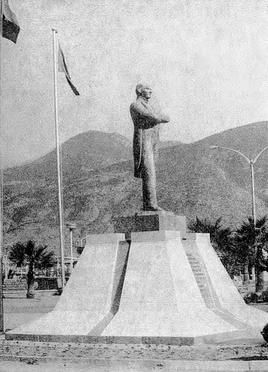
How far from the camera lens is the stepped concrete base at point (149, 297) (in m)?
13.0

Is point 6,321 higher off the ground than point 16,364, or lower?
lower

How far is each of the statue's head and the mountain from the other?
98635 mm

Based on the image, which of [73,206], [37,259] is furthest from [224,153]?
[37,259]

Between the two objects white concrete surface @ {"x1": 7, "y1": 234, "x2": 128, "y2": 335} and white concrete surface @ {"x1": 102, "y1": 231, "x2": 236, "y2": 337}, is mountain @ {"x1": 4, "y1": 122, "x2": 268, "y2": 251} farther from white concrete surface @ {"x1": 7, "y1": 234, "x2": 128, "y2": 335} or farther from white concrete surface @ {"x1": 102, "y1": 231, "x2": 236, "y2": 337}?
white concrete surface @ {"x1": 102, "y1": 231, "x2": 236, "y2": 337}

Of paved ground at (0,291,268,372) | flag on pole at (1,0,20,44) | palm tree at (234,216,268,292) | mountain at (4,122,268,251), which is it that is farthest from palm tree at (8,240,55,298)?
mountain at (4,122,268,251)

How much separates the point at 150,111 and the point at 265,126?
168 meters

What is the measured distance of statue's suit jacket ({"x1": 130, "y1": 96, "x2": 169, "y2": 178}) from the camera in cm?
1500

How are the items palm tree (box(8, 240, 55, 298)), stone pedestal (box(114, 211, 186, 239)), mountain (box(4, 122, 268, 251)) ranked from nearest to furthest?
1. stone pedestal (box(114, 211, 186, 239))
2. palm tree (box(8, 240, 55, 298))
3. mountain (box(4, 122, 268, 251))

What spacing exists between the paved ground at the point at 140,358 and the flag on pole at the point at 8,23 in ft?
24.4

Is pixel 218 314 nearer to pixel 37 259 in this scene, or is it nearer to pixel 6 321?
pixel 6 321

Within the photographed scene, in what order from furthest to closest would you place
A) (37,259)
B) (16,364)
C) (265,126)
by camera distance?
(265,126), (37,259), (16,364)

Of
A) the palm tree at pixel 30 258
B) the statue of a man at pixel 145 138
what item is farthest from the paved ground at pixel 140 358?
the palm tree at pixel 30 258

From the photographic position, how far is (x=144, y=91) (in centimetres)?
1514

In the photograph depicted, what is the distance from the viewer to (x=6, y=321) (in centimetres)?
2055
